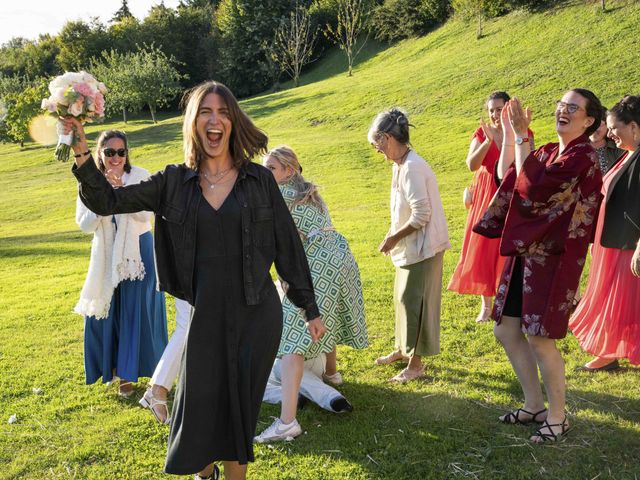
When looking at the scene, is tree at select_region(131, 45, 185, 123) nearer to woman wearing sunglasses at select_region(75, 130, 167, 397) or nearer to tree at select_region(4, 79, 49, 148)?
tree at select_region(4, 79, 49, 148)

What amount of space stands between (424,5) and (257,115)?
49.3 ft

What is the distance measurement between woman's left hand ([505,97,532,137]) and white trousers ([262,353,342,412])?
2.46m

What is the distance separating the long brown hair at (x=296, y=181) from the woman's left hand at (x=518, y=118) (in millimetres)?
1672

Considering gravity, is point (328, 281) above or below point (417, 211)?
below

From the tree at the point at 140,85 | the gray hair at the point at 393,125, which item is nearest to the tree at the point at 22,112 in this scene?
the tree at the point at 140,85

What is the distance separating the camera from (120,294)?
238 inches

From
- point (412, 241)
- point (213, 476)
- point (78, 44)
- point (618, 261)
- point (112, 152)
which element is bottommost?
point (213, 476)

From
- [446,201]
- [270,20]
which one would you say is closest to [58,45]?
[270,20]

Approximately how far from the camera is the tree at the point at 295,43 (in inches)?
2032

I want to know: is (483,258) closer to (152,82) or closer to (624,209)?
(624,209)

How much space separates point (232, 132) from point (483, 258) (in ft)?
13.9

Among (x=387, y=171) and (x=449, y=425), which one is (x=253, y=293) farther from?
(x=387, y=171)

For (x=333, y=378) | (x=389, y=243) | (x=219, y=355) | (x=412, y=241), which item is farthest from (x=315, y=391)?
(x=219, y=355)

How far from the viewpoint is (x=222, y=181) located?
3.55 m
